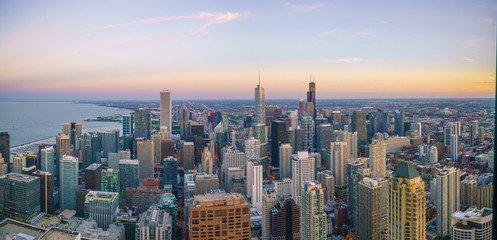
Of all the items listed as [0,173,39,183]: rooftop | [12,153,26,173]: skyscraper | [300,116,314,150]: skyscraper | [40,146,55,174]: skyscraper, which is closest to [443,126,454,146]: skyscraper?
[300,116,314,150]: skyscraper

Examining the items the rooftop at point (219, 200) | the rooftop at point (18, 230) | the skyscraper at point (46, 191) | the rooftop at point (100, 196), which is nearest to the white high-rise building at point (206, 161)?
the rooftop at point (100, 196)

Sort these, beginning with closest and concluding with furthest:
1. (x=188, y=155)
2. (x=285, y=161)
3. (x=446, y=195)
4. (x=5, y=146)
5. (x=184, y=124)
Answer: (x=446, y=195) < (x=5, y=146) < (x=285, y=161) < (x=188, y=155) < (x=184, y=124)

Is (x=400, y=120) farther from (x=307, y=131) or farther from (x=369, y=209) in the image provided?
(x=307, y=131)

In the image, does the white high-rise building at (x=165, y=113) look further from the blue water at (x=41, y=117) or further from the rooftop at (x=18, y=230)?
the rooftop at (x=18, y=230)

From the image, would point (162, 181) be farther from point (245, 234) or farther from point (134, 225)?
point (245, 234)

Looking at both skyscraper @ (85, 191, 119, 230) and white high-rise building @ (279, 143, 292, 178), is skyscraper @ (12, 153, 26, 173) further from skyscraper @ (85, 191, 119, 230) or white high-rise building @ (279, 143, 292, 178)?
white high-rise building @ (279, 143, 292, 178)

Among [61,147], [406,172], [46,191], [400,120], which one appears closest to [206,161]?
[61,147]
